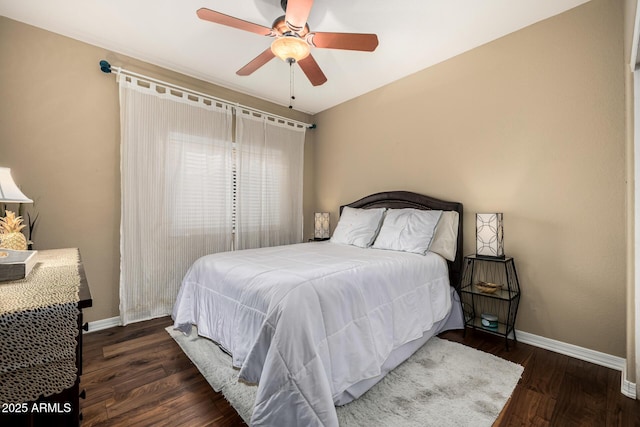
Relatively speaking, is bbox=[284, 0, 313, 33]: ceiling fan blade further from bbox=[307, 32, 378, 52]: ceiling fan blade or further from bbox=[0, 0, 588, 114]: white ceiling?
bbox=[0, 0, 588, 114]: white ceiling

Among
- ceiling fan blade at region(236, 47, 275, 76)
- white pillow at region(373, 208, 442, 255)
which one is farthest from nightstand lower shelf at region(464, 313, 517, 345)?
ceiling fan blade at region(236, 47, 275, 76)

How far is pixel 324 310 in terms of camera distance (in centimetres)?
157

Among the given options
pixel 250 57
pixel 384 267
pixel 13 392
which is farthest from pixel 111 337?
pixel 250 57

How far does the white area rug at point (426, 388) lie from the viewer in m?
1.54

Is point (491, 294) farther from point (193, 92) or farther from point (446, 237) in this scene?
point (193, 92)

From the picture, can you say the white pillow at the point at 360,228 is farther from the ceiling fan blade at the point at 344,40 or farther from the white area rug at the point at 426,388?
the ceiling fan blade at the point at 344,40

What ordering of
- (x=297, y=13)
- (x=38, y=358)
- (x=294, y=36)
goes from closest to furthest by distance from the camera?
(x=38, y=358) → (x=297, y=13) → (x=294, y=36)

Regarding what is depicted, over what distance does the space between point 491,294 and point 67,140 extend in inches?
162

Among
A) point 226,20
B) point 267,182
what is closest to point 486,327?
point 267,182

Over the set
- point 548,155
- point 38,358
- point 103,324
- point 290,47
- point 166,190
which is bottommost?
point 103,324

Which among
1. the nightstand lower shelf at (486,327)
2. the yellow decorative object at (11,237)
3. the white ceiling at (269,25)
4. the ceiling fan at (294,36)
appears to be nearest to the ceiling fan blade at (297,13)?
the ceiling fan at (294,36)

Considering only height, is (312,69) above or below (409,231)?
above

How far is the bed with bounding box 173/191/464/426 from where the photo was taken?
1.38 metres

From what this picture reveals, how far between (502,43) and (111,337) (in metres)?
4.56
